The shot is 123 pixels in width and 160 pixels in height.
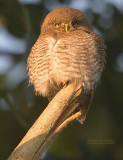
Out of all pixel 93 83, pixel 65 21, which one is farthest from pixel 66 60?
pixel 65 21

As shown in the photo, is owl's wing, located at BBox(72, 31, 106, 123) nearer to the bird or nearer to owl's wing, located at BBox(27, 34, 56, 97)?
the bird

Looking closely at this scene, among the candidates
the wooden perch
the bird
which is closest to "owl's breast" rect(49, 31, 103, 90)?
the bird

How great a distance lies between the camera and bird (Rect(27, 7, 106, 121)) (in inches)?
122

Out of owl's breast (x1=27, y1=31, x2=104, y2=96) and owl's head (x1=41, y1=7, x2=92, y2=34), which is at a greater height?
owl's head (x1=41, y1=7, x2=92, y2=34)

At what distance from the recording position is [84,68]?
10.2 feet

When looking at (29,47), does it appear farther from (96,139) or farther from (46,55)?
(96,139)

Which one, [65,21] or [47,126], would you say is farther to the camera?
[65,21]

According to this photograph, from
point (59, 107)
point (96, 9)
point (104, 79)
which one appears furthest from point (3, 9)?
point (59, 107)

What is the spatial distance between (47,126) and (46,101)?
201 centimetres

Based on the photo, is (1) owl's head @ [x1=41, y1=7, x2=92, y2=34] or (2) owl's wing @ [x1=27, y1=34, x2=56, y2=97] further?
(1) owl's head @ [x1=41, y1=7, x2=92, y2=34]

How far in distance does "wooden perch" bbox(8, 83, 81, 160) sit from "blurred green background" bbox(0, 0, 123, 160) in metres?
1.00

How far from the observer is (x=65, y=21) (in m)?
3.42

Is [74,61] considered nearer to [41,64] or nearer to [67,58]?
[67,58]

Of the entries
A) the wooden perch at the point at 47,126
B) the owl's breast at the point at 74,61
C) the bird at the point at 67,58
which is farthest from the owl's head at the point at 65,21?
the wooden perch at the point at 47,126
